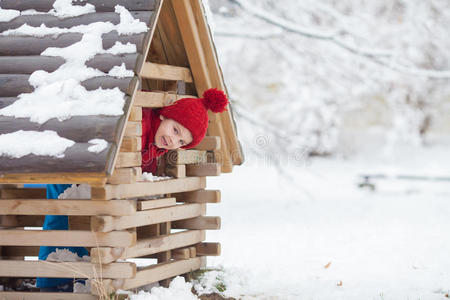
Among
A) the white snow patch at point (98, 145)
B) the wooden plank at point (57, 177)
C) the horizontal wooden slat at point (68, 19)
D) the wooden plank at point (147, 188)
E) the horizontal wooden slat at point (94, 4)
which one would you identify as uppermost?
the horizontal wooden slat at point (94, 4)

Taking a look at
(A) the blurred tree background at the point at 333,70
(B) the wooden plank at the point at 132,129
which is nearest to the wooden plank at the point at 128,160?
(B) the wooden plank at the point at 132,129

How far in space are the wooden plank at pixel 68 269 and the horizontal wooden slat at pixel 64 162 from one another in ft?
2.70

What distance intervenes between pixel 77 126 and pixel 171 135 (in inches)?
39.0

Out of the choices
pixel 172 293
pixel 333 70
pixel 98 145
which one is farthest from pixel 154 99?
pixel 333 70

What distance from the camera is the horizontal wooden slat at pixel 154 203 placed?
4.02 meters

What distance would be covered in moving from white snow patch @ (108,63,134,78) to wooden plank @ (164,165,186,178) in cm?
116

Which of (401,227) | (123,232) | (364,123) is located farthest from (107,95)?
(364,123)

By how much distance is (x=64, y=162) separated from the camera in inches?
125

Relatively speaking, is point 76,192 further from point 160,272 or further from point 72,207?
point 160,272

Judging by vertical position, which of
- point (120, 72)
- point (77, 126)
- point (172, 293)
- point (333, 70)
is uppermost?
point (333, 70)

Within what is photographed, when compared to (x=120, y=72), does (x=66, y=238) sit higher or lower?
lower

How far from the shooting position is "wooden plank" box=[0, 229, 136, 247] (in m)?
3.74

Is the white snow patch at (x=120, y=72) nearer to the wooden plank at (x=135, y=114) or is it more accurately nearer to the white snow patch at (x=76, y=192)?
→ the wooden plank at (x=135, y=114)

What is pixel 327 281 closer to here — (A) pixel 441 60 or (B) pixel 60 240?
(B) pixel 60 240
